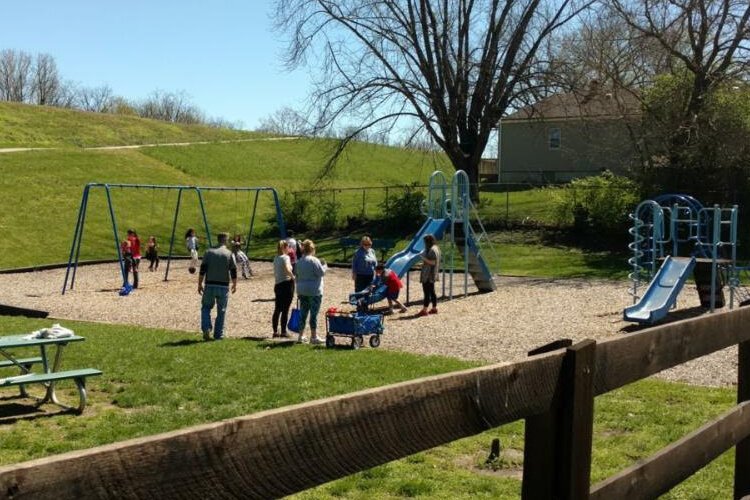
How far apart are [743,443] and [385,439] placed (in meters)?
3.03

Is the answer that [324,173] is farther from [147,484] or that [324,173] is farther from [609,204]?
[147,484]

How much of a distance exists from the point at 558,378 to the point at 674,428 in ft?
17.4

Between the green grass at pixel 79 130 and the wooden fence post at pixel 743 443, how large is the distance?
57.2 meters

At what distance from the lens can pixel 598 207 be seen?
98.9 ft

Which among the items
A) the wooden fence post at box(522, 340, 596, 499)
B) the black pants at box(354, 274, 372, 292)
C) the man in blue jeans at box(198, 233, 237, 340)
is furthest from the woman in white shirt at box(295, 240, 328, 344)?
the wooden fence post at box(522, 340, 596, 499)

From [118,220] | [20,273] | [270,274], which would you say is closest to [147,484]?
[270,274]

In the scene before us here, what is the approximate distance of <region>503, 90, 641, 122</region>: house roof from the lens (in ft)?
105

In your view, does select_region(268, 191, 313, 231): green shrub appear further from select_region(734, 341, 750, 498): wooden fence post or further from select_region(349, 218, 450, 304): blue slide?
select_region(734, 341, 750, 498): wooden fence post

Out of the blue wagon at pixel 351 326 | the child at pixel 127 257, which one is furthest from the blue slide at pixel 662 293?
the child at pixel 127 257

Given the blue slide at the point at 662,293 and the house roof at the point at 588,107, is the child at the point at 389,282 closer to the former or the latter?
the blue slide at the point at 662,293

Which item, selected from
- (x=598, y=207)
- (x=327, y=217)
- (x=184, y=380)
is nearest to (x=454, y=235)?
(x=598, y=207)

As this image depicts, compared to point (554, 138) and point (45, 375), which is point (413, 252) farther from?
point (554, 138)

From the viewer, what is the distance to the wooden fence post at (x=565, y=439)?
226 cm

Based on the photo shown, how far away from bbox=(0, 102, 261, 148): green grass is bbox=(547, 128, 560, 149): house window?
111ft
